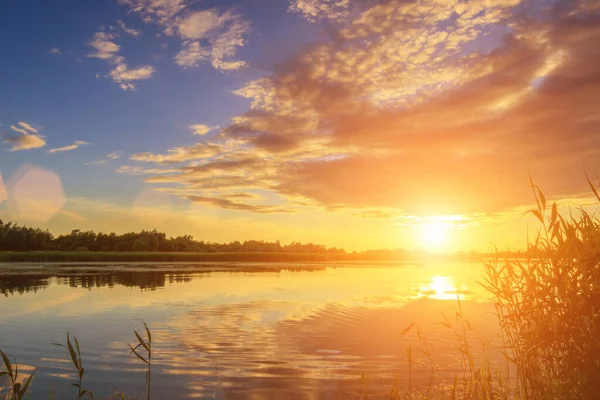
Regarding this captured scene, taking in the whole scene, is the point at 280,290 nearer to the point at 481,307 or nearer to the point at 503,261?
the point at 481,307

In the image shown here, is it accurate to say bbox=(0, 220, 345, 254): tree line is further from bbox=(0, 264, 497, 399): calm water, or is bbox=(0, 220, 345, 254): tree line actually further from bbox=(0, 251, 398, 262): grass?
bbox=(0, 264, 497, 399): calm water

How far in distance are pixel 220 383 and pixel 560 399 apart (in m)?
7.99

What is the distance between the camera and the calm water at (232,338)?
39.3 ft

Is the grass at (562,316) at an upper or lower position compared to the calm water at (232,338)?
upper

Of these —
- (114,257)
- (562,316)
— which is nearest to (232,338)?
(562,316)

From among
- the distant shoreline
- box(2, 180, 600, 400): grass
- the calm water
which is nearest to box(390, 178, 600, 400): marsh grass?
box(2, 180, 600, 400): grass

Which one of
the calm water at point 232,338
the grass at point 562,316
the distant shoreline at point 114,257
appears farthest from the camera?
the distant shoreline at point 114,257

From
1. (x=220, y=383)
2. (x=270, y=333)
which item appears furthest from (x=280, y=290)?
(x=220, y=383)

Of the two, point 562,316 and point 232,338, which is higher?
point 562,316

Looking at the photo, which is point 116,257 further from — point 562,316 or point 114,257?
point 562,316

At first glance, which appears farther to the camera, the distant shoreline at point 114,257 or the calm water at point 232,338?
the distant shoreline at point 114,257

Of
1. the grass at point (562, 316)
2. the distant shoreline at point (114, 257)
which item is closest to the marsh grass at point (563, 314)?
the grass at point (562, 316)

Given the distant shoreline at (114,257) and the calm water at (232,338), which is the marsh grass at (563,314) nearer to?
the calm water at (232,338)

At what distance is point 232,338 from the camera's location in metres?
17.8
